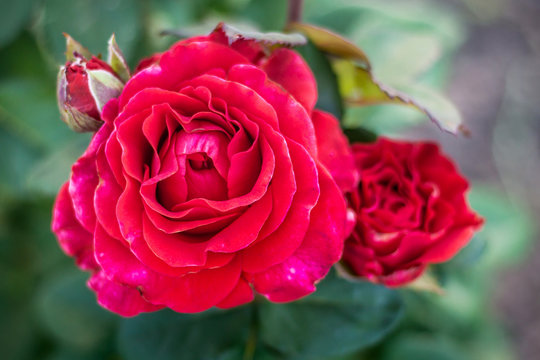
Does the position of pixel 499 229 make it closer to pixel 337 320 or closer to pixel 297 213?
pixel 337 320

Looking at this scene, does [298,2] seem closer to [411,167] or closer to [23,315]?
[411,167]

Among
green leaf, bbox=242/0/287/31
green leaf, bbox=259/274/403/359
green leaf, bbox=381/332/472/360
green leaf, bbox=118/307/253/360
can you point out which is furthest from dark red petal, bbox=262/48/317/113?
green leaf, bbox=381/332/472/360

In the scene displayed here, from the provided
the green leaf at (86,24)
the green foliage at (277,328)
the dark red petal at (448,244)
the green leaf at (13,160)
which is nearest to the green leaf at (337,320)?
the green foliage at (277,328)

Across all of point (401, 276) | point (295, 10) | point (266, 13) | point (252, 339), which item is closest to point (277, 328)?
point (252, 339)

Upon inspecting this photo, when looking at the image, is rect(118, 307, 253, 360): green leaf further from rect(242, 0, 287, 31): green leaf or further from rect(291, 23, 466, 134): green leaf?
rect(242, 0, 287, 31): green leaf

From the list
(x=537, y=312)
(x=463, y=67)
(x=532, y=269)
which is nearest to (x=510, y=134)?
(x=463, y=67)

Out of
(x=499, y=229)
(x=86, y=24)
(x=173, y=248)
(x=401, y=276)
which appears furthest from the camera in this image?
(x=499, y=229)

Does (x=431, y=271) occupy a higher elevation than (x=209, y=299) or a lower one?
lower
